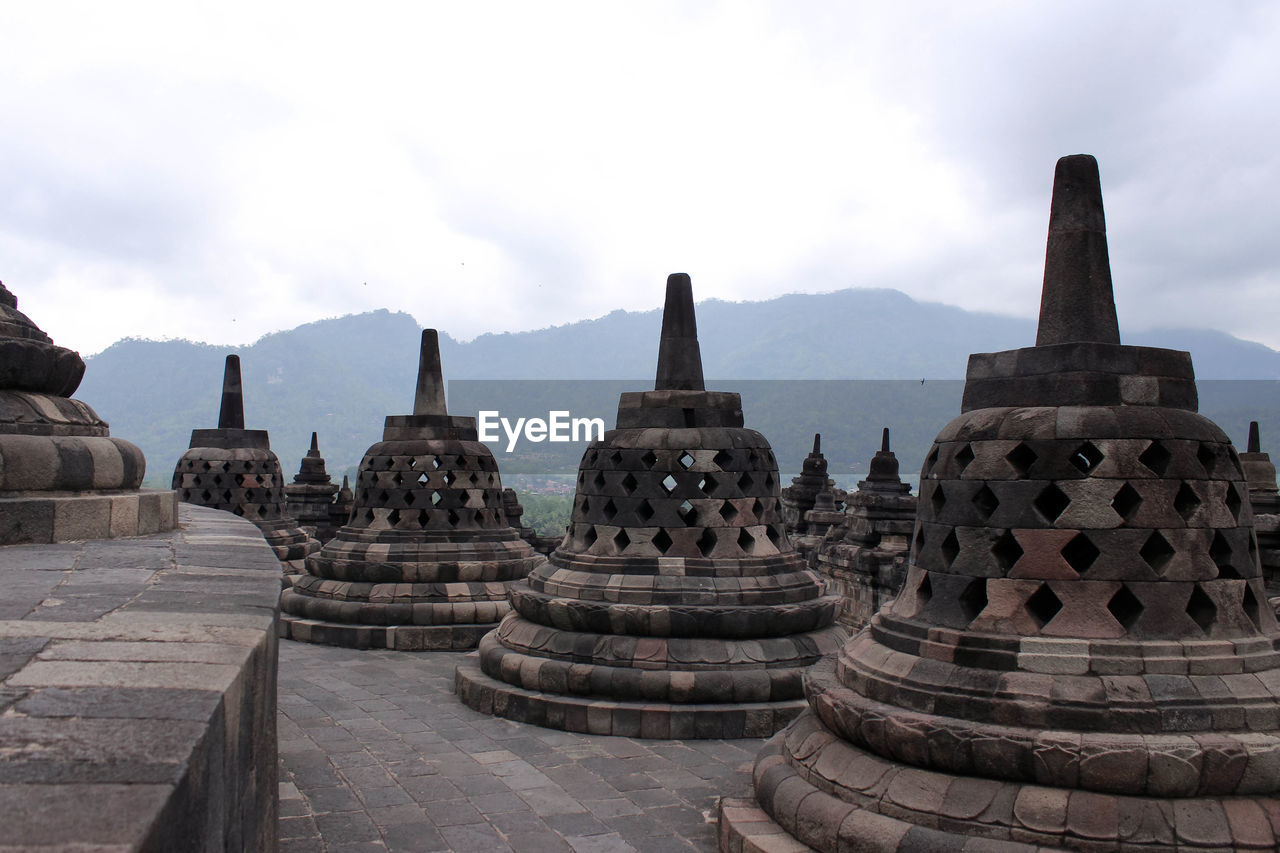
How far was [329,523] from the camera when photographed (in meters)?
22.7

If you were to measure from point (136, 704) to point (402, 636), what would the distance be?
946 centimetres

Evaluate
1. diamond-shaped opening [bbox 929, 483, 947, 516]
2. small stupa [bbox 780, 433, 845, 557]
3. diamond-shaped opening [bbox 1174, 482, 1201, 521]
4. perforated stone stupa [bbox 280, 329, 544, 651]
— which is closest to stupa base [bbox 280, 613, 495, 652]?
perforated stone stupa [bbox 280, 329, 544, 651]

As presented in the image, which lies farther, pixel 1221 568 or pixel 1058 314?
pixel 1058 314

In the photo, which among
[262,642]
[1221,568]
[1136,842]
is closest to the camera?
[262,642]

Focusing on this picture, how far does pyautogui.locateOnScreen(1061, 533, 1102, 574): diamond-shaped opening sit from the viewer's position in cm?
444

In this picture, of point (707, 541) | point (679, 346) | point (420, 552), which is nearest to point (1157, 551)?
point (707, 541)

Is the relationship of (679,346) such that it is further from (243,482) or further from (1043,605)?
(243,482)

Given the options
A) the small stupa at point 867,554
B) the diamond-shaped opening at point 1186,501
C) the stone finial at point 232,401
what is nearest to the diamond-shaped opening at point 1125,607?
the diamond-shaped opening at point 1186,501

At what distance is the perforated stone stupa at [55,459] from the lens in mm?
5004

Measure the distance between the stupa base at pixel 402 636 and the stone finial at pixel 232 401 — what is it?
6.96m

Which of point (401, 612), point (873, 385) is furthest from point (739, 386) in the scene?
point (401, 612)

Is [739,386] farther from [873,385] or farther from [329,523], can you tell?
[329,523]

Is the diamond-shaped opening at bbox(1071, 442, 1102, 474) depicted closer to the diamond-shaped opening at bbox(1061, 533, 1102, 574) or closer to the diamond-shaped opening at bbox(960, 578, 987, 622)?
the diamond-shaped opening at bbox(1061, 533, 1102, 574)

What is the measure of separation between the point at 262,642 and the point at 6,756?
120 cm
